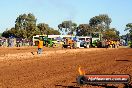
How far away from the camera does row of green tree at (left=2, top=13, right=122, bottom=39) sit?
118000mm

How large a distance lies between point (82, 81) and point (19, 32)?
361ft

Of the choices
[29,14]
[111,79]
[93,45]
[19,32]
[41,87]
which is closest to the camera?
[111,79]

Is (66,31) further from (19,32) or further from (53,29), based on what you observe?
(19,32)

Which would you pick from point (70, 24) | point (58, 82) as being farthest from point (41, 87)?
point (70, 24)

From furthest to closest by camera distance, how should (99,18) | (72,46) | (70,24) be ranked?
(99,18), (70,24), (72,46)

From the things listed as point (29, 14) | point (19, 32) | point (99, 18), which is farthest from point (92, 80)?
point (99, 18)

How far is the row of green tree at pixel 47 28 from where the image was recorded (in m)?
118

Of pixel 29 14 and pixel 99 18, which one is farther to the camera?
pixel 99 18

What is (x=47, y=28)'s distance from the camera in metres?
137

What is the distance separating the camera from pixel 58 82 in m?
12.7

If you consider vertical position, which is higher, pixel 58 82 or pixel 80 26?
pixel 80 26

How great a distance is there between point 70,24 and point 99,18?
728 inches

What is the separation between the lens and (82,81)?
25.3ft

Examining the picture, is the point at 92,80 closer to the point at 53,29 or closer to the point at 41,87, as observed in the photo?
the point at 41,87
